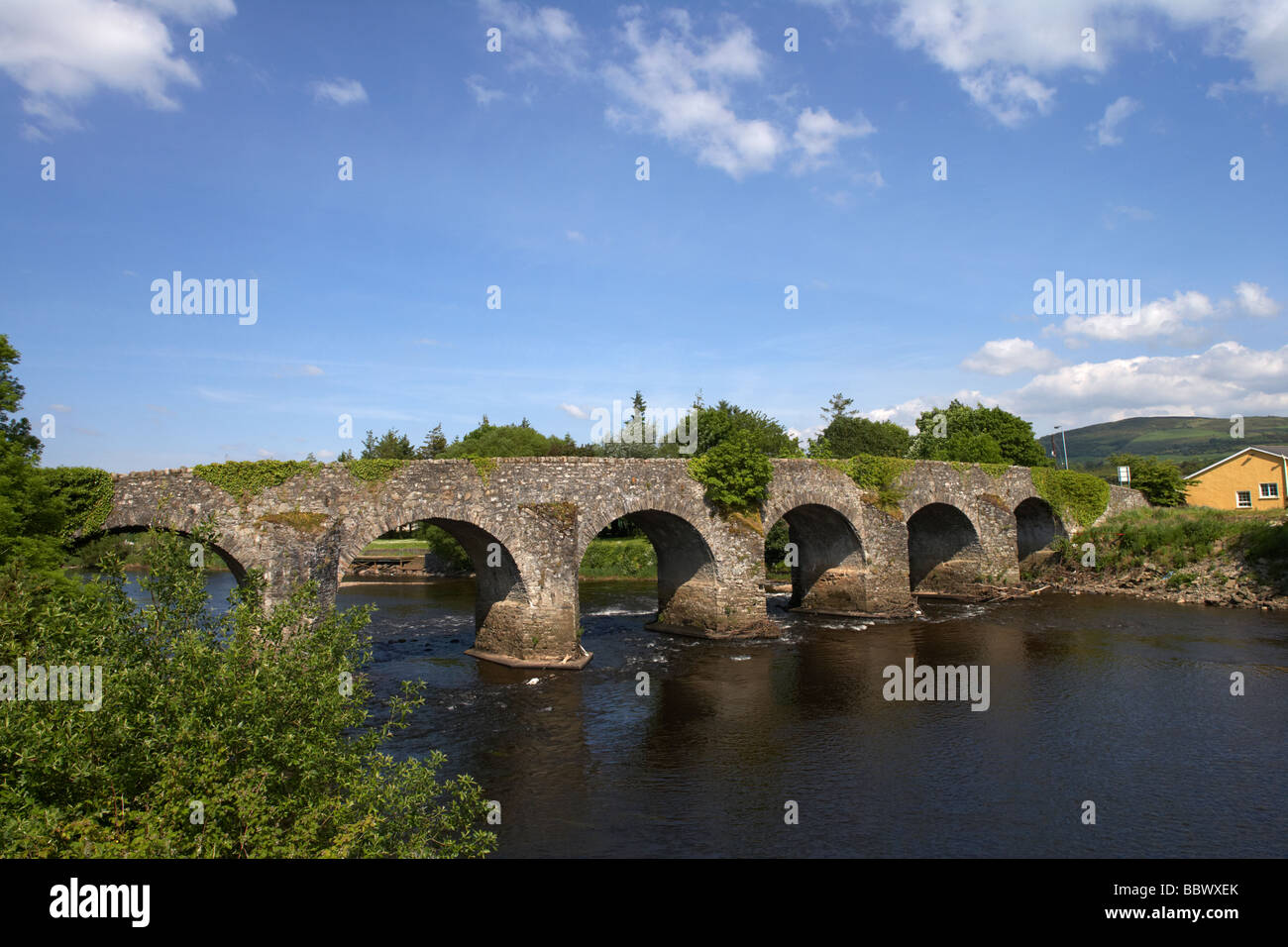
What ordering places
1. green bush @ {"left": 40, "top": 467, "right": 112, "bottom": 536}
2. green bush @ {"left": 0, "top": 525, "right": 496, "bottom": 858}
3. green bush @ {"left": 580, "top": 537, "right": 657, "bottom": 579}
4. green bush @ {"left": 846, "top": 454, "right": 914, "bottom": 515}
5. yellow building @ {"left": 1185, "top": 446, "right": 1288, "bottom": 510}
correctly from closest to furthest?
1. green bush @ {"left": 0, "top": 525, "right": 496, "bottom": 858}
2. green bush @ {"left": 40, "top": 467, "right": 112, "bottom": 536}
3. green bush @ {"left": 846, "top": 454, "right": 914, "bottom": 515}
4. yellow building @ {"left": 1185, "top": 446, "right": 1288, "bottom": 510}
5. green bush @ {"left": 580, "top": 537, "right": 657, "bottom": 579}

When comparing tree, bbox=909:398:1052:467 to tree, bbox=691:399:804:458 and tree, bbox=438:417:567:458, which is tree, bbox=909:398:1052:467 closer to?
tree, bbox=691:399:804:458

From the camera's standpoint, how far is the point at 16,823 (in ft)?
22.5

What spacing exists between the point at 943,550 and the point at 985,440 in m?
14.9

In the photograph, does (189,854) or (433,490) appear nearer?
(189,854)

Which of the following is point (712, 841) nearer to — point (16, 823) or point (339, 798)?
point (339, 798)

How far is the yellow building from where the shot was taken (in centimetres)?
5056

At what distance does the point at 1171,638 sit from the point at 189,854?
31.5m

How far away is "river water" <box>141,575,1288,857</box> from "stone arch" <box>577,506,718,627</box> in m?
1.31

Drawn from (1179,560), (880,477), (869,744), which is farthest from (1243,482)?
(869,744)

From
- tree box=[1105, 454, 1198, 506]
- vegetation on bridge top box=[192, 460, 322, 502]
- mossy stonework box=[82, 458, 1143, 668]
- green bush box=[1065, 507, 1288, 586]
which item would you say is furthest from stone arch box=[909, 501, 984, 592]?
vegetation on bridge top box=[192, 460, 322, 502]

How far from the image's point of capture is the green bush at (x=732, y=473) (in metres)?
27.9
